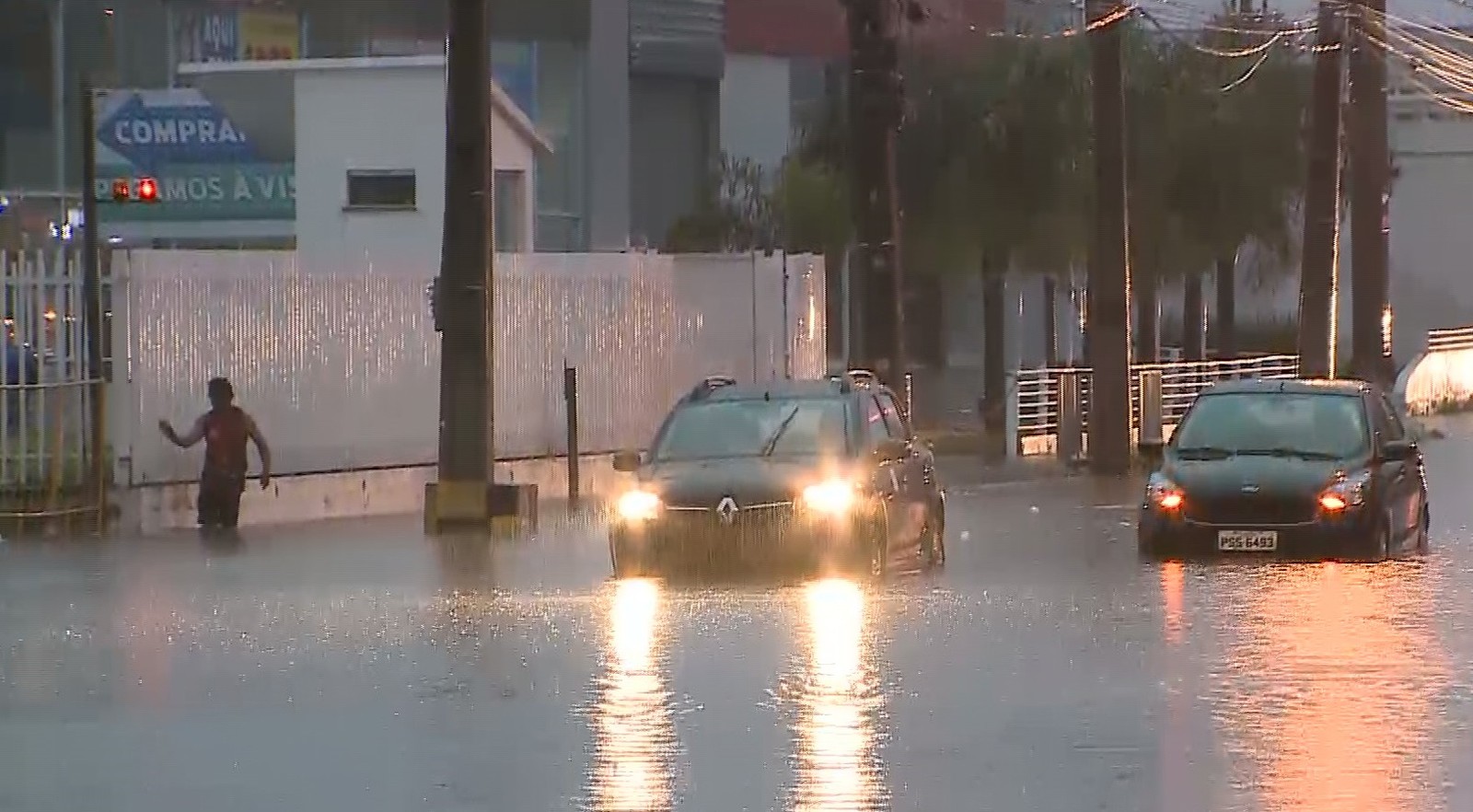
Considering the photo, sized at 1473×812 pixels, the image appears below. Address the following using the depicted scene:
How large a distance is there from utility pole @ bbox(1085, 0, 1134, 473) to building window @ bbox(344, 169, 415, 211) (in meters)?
8.52

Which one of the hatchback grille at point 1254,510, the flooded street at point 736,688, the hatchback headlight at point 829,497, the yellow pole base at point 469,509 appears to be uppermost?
the hatchback headlight at point 829,497

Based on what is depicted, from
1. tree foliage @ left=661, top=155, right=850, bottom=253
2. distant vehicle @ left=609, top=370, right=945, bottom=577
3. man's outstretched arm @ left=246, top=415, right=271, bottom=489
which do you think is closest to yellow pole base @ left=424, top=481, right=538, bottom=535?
man's outstretched arm @ left=246, top=415, right=271, bottom=489

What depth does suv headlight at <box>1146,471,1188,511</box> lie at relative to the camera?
2211cm

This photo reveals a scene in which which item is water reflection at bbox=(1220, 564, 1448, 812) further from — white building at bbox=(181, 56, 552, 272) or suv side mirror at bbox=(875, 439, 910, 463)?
white building at bbox=(181, 56, 552, 272)

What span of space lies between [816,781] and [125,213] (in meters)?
34.8

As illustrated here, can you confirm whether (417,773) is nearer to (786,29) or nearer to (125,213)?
(125,213)

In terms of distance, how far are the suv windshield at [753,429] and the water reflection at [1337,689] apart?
328 centimetres

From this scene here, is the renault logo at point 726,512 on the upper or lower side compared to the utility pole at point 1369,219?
lower

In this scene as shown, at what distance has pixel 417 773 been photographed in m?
11.9

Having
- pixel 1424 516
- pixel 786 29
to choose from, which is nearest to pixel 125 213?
pixel 786 29

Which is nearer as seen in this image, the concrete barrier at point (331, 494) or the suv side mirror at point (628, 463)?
the suv side mirror at point (628, 463)

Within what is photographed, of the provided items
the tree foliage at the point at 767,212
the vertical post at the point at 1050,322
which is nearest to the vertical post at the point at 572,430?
the tree foliage at the point at 767,212

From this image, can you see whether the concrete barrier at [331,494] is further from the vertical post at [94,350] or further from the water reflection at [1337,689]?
the water reflection at [1337,689]

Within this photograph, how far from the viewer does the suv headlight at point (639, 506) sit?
20.8 meters
